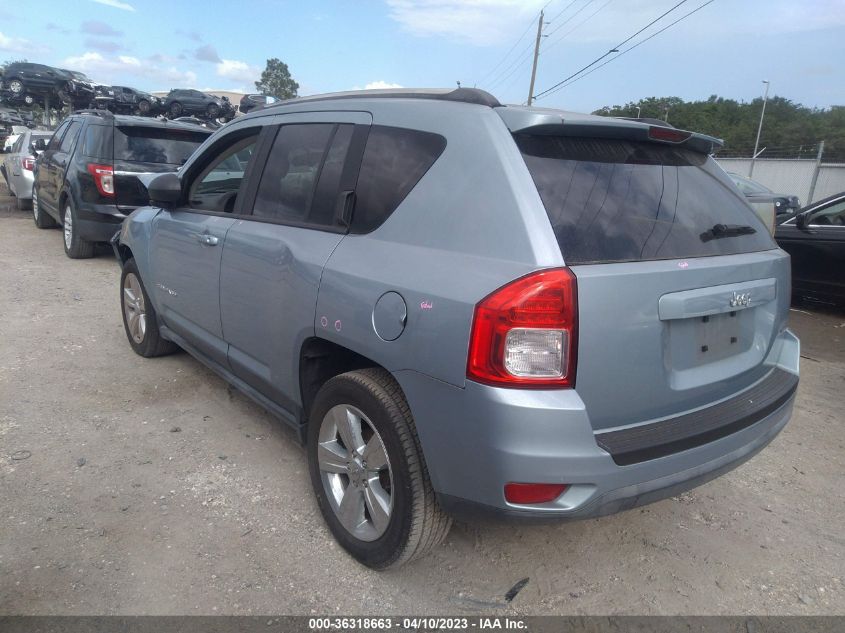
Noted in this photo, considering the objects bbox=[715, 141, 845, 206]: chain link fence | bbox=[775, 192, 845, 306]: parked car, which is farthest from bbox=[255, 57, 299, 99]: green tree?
bbox=[775, 192, 845, 306]: parked car

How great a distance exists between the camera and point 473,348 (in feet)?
6.50

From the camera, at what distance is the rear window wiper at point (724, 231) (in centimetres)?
244

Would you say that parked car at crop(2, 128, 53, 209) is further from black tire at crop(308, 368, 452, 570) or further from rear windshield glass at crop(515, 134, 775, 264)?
rear windshield glass at crop(515, 134, 775, 264)

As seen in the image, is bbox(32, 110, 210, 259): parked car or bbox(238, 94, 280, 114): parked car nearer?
bbox(238, 94, 280, 114): parked car

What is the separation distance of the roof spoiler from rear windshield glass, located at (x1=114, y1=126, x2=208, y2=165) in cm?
689

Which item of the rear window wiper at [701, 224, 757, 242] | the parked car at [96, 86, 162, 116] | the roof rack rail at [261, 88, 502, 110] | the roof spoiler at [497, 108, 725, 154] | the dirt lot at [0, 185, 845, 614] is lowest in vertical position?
the dirt lot at [0, 185, 845, 614]

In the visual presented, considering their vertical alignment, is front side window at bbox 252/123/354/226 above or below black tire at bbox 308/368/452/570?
above

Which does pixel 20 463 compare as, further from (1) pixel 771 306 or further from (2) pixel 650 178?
(1) pixel 771 306

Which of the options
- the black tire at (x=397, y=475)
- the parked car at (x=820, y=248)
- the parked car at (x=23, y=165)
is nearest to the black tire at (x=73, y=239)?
the parked car at (x=23, y=165)

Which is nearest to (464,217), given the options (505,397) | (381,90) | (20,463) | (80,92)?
(505,397)

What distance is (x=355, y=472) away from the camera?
8.45 ft

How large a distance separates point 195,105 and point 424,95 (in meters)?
30.9

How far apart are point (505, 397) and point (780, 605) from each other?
1.58m

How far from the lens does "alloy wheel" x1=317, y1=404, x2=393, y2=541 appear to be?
2459 millimetres
